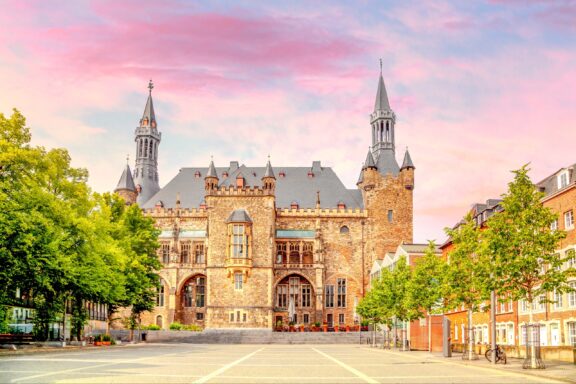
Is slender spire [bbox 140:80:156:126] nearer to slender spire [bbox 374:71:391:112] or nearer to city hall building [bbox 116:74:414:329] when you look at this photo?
city hall building [bbox 116:74:414:329]

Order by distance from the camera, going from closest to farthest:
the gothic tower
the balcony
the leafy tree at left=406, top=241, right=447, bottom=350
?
the leafy tree at left=406, top=241, right=447, bottom=350 → the balcony → the gothic tower

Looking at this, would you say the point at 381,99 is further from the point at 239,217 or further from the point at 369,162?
the point at 239,217

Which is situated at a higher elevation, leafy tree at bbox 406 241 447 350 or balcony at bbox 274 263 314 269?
balcony at bbox 274 263 314 269

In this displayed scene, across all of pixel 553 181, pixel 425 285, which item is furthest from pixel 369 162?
pixel 553 181

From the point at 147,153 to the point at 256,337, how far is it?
40.1 meters

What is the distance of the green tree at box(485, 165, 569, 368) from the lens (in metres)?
31.8

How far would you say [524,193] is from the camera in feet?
109

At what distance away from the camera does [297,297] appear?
91.2 metres

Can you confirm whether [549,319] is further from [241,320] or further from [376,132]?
[376,132]

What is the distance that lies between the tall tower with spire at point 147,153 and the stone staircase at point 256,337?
100 feet

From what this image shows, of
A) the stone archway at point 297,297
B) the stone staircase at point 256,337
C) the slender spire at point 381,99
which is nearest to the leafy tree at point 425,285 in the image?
the stone staircase at point 256,337

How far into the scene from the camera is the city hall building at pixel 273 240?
281 feet

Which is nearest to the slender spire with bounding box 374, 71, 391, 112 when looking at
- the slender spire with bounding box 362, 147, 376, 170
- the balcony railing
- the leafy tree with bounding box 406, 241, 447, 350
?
the slender spire with bounding box 362, 147, 376, 170

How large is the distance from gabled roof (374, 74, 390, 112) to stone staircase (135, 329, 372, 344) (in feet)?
119
